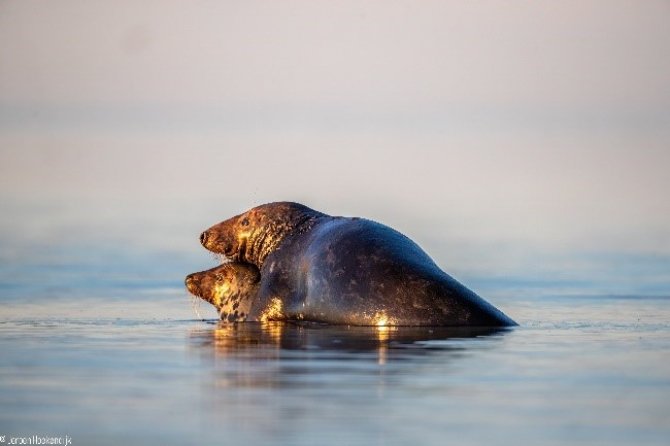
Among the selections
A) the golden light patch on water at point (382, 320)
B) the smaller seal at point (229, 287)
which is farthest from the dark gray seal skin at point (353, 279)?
the smaller seal at point (229, 287)

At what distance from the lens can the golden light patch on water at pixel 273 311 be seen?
18656 millimetres

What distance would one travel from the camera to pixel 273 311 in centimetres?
1873

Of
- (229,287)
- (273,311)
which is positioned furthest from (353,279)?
(229,287)

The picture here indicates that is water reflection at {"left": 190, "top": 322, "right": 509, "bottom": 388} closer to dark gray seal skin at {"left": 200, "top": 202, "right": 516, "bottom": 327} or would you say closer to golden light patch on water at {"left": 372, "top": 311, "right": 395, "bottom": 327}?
golden light patch on water at {"left": 372, "top": 311, "right": 395, "bottom": 327}

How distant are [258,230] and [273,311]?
203 cm

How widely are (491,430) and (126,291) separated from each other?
46.0ft

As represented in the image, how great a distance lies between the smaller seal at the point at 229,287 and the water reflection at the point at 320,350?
169 centimetres

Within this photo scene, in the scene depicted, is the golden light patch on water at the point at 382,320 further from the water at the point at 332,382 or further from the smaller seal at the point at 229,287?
the smaller seal at the point at 229,287

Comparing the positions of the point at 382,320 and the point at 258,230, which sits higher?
the point at 258,230

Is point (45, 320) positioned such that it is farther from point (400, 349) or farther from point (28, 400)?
point (28, 400)

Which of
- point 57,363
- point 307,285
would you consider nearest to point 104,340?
point 57,363

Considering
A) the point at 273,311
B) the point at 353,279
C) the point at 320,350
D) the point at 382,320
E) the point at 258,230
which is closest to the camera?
the point at 320,350

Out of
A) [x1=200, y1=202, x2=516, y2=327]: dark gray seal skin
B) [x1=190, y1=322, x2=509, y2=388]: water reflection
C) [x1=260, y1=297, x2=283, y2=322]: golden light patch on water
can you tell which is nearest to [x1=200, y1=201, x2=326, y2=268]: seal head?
[x1=200, y1=202, x2=516, y2=327]: dark gray seal skin

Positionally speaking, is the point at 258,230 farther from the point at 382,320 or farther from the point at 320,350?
the point at 320,350
